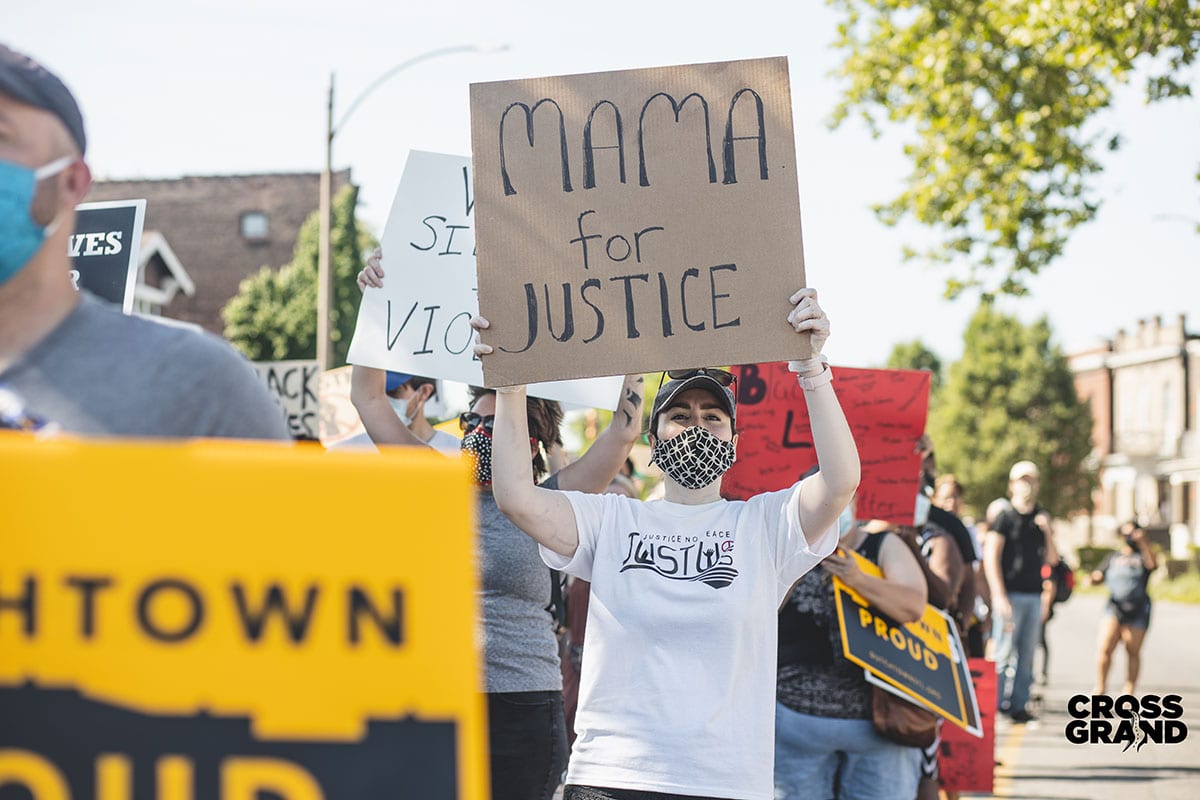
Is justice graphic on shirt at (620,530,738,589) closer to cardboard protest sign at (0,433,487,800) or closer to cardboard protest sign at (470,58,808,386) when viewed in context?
cardboard protest sign at (470,58,808,386)

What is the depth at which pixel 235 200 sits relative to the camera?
163ft

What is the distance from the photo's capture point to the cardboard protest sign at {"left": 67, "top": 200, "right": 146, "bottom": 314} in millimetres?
4078

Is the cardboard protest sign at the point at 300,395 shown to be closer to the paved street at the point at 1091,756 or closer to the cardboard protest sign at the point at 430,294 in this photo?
the cardboard protest sign at the point at 430,294

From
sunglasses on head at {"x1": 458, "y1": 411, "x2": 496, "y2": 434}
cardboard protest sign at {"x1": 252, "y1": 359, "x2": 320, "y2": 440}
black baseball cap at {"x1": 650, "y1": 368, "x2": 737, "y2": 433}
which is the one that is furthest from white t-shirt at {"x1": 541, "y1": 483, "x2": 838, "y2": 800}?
cardboard protest sign at {"x1": 252, "y1": 359, "x2": 320, "y2": 440}

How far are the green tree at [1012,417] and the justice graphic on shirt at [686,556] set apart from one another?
2513 inches

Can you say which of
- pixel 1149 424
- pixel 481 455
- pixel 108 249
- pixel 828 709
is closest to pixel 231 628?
pixel 481 455

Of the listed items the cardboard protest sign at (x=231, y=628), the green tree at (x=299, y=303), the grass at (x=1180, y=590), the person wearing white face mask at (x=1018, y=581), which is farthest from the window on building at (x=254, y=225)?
the cardboard protest sign at (x=231, y=628)

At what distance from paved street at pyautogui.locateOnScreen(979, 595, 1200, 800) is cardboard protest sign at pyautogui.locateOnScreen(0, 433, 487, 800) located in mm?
7622

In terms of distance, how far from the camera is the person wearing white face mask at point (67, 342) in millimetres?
Answer: 1731

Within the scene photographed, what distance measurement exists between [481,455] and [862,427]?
2169 millimetres

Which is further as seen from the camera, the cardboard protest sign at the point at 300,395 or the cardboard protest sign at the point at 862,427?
the cardboard protest sign at the point at 300,395

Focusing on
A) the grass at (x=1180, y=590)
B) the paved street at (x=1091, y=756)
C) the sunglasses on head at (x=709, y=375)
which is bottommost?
the grass at (x=1180, y=590)

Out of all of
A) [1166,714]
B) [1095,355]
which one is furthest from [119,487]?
[1095,355]

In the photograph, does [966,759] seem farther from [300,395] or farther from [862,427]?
[300,395]
